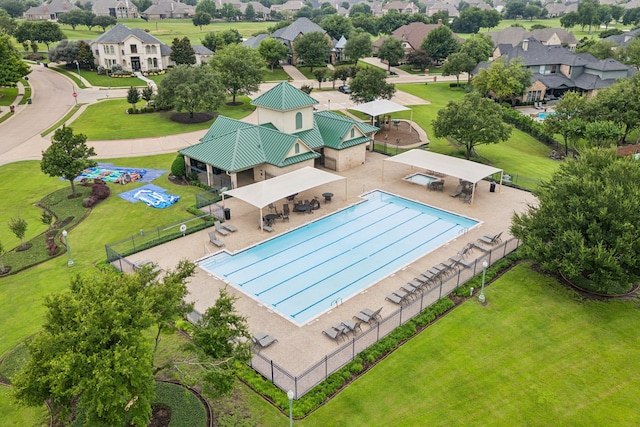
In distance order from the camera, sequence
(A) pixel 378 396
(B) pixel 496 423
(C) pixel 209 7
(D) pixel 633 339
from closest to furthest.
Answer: (B) pixel 496 423, (A) pixel 378 396, (D) pixel 633 339, (C) pixel 209 7

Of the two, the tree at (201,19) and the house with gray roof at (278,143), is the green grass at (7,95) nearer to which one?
the house with gray roof at (278,143)

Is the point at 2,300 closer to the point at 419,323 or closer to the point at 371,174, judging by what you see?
the point at 419,323

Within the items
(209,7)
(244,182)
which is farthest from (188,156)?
(209,7)

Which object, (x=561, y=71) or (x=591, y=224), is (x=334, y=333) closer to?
(x=591, y=224)

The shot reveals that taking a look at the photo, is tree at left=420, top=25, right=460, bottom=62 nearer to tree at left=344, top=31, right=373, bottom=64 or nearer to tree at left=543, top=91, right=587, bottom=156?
tree at left=344, top=31, right=373, bottom=64

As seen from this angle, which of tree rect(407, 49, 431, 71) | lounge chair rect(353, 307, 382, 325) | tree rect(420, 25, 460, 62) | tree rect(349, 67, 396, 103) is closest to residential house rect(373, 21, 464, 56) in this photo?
tree rect(420, 25, 460, 62)

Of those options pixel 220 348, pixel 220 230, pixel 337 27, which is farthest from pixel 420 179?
pixel 337 27
